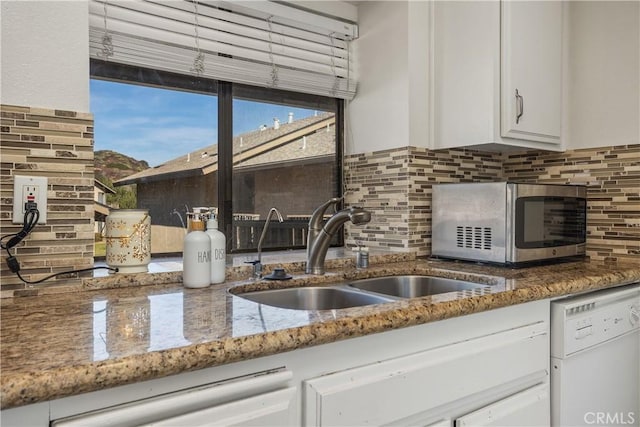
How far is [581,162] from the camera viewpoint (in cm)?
205

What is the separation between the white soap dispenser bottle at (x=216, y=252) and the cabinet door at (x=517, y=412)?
78 centimetres

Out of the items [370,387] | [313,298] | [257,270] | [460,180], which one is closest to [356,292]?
[313,298]

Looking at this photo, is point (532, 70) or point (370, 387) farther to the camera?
point (532, 70)

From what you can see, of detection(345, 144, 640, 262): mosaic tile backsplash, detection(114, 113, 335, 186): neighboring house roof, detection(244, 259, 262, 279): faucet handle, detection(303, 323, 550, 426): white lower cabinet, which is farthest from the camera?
detection(345, 144, 640, 262): mosaic tile backsplash

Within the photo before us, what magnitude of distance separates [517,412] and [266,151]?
4.45 feet

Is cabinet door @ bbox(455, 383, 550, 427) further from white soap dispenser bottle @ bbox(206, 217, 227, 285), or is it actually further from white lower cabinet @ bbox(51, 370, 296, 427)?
white soap dispenser bottle @ bbox(206, 217, 227, 285)

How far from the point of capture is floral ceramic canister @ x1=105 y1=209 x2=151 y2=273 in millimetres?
1334

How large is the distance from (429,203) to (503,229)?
1.30ft

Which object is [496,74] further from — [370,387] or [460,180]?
[370,387]

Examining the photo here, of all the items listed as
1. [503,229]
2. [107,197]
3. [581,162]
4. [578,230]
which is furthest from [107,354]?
[581,162]

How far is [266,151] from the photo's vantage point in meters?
2.03

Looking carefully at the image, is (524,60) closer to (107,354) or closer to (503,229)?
(503,229)

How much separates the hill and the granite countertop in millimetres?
497

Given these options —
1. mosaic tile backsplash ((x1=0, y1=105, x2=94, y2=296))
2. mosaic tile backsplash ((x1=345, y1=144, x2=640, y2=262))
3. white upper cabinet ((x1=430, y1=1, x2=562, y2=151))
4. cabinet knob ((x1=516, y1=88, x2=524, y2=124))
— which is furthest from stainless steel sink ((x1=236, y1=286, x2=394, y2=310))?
cabinet knob ((x1=516, y1=88, x2=524, y2=124))
